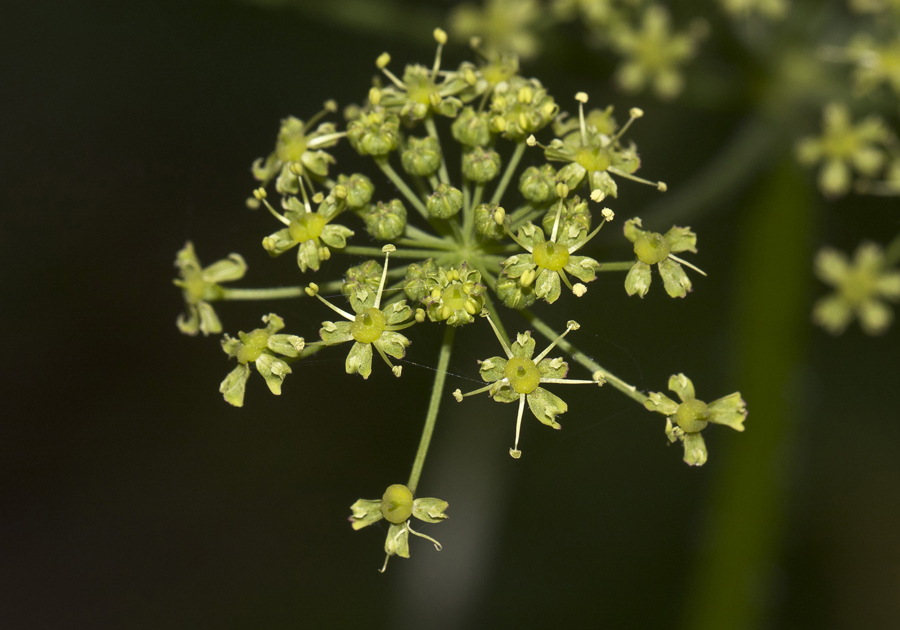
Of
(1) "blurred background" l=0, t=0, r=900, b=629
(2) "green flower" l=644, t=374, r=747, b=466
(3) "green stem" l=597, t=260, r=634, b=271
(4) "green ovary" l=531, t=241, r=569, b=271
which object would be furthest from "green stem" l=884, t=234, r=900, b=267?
(4) "green ovary" l=531, t=241, r=569, b=271

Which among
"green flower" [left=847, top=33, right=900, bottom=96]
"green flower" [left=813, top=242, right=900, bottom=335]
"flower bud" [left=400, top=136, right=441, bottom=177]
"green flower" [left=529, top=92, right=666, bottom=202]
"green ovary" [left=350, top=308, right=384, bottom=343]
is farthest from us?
"green flower" [left=813, top=242, right=900, bottom=335]

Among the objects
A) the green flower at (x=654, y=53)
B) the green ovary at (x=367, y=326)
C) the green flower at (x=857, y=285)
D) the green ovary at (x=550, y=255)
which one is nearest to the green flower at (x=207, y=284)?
the green ovary at (x=367, y=326)

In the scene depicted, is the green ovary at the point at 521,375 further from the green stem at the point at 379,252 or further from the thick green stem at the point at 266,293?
the thick green stem at the point at 266,293

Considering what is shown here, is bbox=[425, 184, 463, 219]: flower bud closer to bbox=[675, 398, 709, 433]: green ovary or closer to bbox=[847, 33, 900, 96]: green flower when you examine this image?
bbox=[675, 398, 709, 433]: green ovary

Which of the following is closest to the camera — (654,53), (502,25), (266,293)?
(266,293)

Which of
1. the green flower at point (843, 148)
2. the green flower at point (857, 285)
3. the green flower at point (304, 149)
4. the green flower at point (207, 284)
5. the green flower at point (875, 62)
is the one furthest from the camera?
the green flower at point (857, 285)

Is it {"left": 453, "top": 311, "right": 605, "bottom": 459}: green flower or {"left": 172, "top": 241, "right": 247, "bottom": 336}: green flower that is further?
{"left": 172, "top": 241, "right": 247, "bottom": 336}: green flower

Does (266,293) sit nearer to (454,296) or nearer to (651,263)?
(454,296)

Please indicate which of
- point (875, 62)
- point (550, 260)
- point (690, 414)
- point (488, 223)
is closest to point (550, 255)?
point (550, 260)
